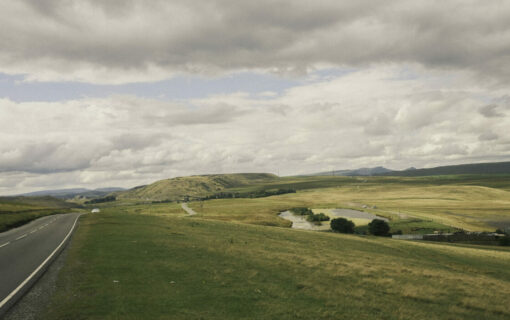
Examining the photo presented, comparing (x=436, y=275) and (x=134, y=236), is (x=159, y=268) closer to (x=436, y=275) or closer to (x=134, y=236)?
(x=134, y=236)

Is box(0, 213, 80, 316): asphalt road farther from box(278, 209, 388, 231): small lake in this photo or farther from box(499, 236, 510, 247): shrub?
box(499, 236, 510, 247): shrub

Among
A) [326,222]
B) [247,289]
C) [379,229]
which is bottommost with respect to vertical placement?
[326,222]

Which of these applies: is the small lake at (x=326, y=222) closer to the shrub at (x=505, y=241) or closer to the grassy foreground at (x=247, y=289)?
the shrub at (x=505, y=241)

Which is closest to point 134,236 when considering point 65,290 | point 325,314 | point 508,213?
point 65,290

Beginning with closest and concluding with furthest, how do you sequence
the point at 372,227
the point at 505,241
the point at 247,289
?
the point at 247,289
the point at 505,241
the point at 372,227

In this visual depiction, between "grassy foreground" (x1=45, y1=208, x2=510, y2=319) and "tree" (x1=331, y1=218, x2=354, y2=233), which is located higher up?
"grassy foreground" (x1=45, y1=208, x2=510, y2=319)

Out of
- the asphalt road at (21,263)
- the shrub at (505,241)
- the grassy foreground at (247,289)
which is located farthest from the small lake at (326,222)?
the asphalt road at (21,263)

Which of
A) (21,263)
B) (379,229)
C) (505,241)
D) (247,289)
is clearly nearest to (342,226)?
(379,229)

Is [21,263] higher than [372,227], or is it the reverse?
[21,263]

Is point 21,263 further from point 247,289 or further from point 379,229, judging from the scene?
point 379,229

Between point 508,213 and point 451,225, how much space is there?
6869cm

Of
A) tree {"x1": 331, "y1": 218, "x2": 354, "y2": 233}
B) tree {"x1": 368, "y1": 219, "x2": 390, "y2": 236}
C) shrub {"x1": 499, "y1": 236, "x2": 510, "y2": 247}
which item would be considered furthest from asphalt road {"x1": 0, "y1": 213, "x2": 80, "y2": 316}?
shrub {"x1": 499, "y1": 236, "x2": 510, "y2": 247}

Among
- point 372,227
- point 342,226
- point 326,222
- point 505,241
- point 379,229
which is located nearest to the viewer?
point 505,241

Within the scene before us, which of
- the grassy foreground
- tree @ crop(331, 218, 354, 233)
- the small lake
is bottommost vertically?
the small lake
